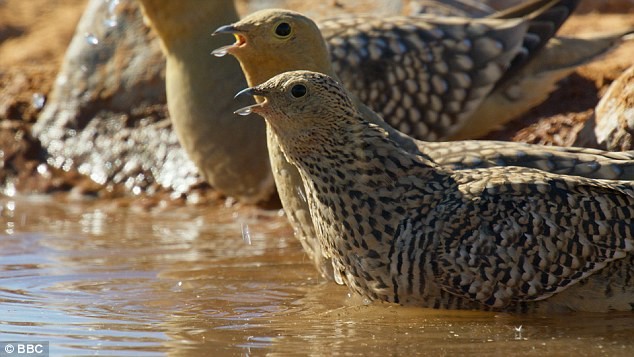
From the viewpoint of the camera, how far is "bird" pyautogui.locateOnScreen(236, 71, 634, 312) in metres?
5.57

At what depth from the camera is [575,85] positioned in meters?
9.32

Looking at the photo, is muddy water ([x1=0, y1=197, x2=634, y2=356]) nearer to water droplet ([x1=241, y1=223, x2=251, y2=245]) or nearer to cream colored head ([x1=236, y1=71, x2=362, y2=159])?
water droplet ([x1=241, y1=223, x2=251, y2=245])

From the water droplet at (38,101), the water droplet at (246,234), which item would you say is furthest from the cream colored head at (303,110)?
the water droplet at (38,101)

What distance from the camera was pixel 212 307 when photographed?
6250 mm

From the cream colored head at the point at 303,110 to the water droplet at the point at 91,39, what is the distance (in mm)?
5147

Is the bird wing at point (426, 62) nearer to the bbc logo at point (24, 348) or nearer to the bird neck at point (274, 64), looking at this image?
the bird neck at point (274, 64)

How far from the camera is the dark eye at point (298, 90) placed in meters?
5.76

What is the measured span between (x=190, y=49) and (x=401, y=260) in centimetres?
312

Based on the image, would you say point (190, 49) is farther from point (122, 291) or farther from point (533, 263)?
point (533, 263)

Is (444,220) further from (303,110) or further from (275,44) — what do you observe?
(275,44)

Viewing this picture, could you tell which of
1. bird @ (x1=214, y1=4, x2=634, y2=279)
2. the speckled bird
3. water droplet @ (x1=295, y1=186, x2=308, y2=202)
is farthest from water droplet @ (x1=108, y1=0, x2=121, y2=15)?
water droplet @ (x1=295, y1=186, x2=308, y2=202)

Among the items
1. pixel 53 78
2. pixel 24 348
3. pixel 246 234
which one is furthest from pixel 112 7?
pixel 24 348

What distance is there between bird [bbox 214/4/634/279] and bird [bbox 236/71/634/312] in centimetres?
30

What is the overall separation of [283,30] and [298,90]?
1.18m
